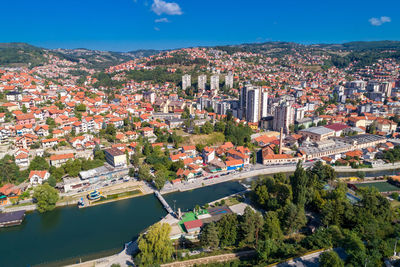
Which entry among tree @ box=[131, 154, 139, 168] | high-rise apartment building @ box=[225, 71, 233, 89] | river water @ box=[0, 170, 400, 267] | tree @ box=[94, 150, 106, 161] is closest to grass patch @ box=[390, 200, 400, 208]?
river water @ box=[0, 170, 400, 267]

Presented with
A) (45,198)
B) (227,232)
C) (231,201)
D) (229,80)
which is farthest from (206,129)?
(229,80)

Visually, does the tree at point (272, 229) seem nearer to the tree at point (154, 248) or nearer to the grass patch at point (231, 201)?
the grass patch at point (231, 201)

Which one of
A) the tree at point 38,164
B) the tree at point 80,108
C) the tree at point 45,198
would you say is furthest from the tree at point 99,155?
the tree at point 80,108

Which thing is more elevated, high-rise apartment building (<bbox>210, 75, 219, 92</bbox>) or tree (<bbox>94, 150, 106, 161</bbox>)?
high-rise apartment building (<bbox>210, 75, 219, 92</bbox>)

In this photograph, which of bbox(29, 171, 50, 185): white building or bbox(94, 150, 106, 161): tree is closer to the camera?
bbox(29, 171, 50, 185): white building

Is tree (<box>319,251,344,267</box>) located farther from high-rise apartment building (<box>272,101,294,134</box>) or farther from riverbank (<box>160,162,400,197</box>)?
high-rise apartment building (<box>272,101,294,134</box>)

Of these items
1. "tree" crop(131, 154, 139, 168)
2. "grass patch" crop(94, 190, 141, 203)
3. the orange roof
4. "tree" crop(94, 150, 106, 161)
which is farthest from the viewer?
"tree" crop(94, 150, 106, 161)

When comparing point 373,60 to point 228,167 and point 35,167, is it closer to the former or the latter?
point 228,167

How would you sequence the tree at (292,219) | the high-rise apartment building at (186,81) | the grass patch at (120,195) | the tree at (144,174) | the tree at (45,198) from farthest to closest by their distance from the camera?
the high-rise apartment building at (186,81)
the tree at (144,174)
the grass patch at (120,195)
the tree at (45,198)
the tree at (292,219)

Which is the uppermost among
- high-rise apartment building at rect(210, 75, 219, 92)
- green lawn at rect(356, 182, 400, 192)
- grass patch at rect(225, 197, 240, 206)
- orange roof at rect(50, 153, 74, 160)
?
high-rise apartment building at rect(210, 75, 219, 92)
